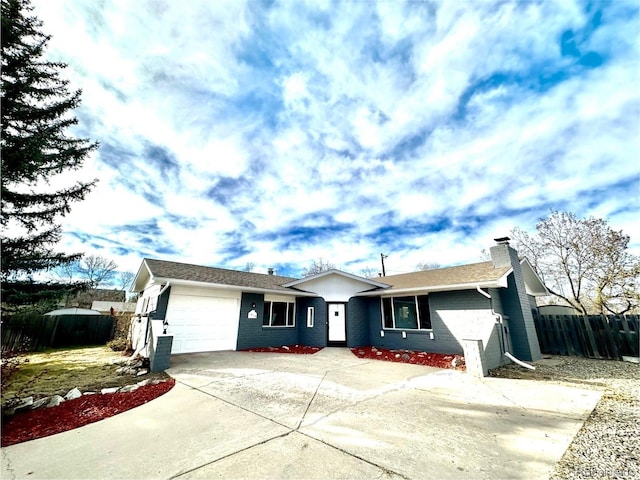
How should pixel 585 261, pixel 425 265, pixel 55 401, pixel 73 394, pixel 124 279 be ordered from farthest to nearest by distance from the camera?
pixel 124 279, pixel 425 265, pixel 585 261, pixel 73 394, pixel 55 401

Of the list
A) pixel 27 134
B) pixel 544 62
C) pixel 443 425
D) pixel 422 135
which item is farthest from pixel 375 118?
pixel 27 134

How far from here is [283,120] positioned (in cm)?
868

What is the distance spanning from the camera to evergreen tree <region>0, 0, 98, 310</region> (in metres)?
5.80

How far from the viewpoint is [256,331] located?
11.4 metres

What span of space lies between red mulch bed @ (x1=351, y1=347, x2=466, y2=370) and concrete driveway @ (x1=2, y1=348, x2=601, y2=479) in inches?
83.7

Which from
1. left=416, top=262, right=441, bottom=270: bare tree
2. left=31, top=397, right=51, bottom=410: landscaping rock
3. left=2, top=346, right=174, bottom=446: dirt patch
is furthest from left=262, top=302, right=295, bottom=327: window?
left=416, top=262, right=441, bottom=270: bare tree

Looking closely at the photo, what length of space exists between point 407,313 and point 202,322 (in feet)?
27.9

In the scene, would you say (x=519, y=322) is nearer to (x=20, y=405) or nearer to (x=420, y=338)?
(x=420, y=338)

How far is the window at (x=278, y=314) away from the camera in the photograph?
477 inches

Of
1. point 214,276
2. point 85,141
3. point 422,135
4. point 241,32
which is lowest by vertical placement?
point 214,276

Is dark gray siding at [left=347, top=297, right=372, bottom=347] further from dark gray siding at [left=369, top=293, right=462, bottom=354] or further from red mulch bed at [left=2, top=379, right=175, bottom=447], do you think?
red mulch bed at [left=2, top=379, right=175, bottom=447]

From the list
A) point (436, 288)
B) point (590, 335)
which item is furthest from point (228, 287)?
point (590, 335)

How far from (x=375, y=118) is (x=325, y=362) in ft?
27.0

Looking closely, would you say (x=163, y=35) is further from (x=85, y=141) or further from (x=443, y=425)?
(x=443, y=425)
